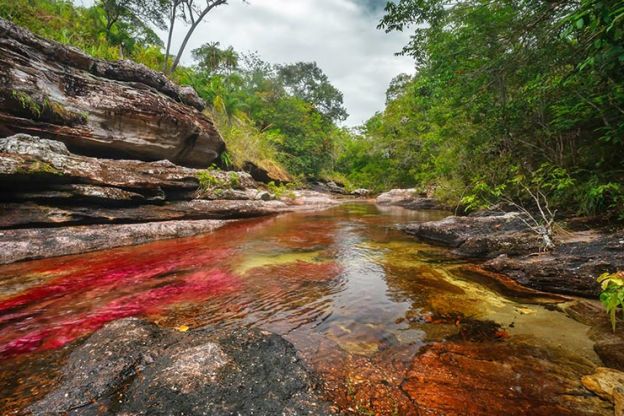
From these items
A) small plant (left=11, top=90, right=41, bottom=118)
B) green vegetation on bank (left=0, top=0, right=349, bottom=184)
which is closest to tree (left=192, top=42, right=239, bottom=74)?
green vegetation on bank (left=0, top=0, right=349, bottom=184)

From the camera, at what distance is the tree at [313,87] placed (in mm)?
36750

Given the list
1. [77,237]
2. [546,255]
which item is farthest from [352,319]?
[77,237]

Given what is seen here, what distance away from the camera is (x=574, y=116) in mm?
5699

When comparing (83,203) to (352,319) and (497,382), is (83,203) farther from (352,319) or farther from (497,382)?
(497,382)

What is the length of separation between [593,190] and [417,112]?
24962 millimetres

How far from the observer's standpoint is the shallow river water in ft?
6.12

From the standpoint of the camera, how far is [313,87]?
125 feet

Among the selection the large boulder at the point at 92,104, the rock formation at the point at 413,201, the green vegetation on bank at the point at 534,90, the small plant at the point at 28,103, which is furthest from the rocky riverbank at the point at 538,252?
the small plant at the point at 28,103

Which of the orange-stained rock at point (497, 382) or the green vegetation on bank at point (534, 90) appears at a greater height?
the green vegetation on bank at point (534, 90)

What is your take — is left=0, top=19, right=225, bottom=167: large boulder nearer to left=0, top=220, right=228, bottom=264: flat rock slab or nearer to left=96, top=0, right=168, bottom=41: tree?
left=0, top=220, right=228, bottom=264: flat rock slab

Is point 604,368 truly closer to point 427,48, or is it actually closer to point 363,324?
point 363,324

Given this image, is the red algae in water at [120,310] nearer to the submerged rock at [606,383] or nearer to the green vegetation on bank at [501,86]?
the submerged rock at [606,383]

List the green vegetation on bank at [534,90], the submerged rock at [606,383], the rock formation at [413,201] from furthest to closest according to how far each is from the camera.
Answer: the rock formation at [413,201]
the green vegetation on bank at [534,90]
the submerged rock at [606,383]

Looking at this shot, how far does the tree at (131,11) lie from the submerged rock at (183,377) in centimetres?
Answer: 1972
